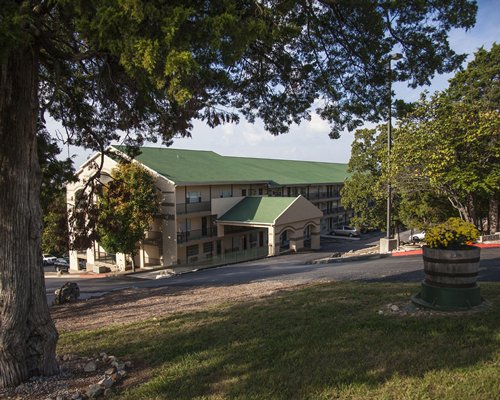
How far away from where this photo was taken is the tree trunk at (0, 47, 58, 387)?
5551 mm

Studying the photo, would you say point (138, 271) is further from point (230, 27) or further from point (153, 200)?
point (230, 27)

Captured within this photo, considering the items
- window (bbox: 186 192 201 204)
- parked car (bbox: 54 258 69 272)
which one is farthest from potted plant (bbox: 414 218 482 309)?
parked car (bbox: 54 258 69 272)

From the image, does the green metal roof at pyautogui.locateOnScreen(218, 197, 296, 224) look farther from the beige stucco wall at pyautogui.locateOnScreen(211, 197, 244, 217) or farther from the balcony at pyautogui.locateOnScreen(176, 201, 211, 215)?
the balcony at pyautogui.locateOnScreen(176, 201, 211, 215)

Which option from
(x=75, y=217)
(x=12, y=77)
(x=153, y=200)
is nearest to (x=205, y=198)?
(x=153, y=200)

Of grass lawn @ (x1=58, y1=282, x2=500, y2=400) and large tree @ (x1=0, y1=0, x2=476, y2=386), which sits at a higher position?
large tree @ (x1=0, y1=0, x2=476, y2=386)

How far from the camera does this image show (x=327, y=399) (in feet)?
13.8

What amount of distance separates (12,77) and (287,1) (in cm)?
415

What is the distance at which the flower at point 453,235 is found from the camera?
6645 millimetres

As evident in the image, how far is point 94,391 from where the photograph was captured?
196 inches

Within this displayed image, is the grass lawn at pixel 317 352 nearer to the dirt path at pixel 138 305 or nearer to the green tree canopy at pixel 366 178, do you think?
the dirt path at pixel 138 305

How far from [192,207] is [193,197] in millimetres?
910

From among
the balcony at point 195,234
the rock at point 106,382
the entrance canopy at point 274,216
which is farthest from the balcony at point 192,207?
the rock at point 106,382

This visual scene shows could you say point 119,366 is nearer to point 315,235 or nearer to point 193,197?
point 193,197

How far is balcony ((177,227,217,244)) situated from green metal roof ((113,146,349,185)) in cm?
438
